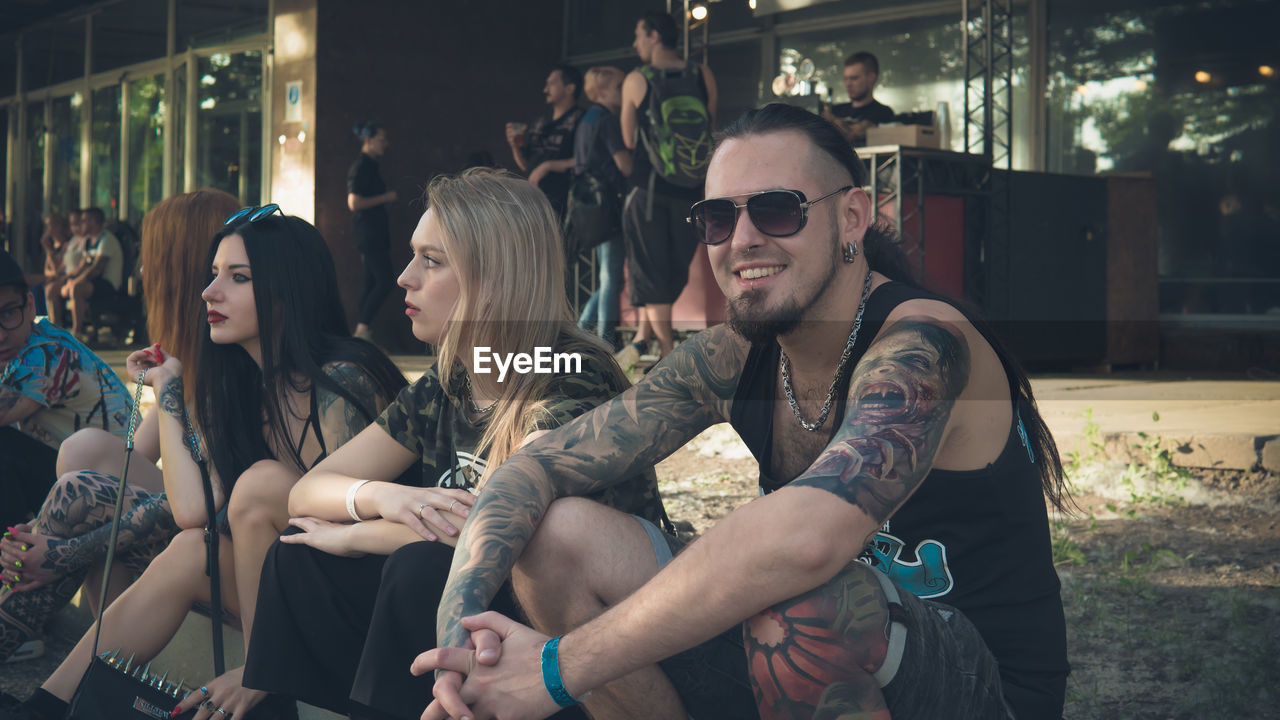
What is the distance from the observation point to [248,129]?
12.5 metres

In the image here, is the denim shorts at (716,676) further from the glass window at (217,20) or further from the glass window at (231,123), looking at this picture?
the glass window at (217,20)

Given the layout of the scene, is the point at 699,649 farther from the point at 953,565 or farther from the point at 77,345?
the point at 77,345

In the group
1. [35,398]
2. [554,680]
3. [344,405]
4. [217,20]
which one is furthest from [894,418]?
[217,20]

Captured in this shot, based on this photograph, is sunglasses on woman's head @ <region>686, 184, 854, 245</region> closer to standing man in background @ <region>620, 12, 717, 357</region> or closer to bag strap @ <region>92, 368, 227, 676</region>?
bag strap @ <region>92, 368, 227, 676</region>

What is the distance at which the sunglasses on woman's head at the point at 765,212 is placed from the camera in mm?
2156

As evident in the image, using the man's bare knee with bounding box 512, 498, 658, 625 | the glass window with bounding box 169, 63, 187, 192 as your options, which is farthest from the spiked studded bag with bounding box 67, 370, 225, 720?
the glass window with bounding box 169, 63, 187, 192

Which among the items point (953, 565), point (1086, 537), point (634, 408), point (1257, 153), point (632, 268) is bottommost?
point (1086, 537)

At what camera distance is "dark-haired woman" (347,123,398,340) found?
9.45 m

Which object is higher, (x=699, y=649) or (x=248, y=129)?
(x=248, y=129)

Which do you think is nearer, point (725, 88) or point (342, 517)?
point (342, 517)

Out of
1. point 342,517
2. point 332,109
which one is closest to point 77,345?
point 342,517

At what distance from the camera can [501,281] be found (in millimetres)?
2770

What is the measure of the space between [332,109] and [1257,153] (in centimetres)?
753

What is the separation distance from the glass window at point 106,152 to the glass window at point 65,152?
0.55 m
